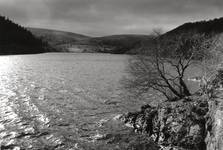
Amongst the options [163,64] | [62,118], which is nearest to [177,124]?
[163,64]

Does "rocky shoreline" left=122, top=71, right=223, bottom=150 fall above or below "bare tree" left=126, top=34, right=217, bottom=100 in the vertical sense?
below

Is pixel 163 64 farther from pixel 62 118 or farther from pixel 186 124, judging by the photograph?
pixel 62 118

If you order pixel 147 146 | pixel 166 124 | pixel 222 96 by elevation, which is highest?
pixel 222 96

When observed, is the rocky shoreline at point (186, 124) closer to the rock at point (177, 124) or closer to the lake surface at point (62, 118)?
the rock at point (177, 124)

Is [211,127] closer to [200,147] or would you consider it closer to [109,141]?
[200,147]

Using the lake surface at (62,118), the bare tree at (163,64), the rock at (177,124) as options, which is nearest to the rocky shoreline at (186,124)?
→ the rock at (177,124)

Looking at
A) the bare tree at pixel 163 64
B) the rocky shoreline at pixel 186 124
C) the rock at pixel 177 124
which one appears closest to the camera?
the rocky shoreline at pixel 186 124

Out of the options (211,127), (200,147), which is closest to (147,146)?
(200,147)

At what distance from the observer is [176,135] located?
27.8 meters

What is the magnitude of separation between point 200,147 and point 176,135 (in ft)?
10.6

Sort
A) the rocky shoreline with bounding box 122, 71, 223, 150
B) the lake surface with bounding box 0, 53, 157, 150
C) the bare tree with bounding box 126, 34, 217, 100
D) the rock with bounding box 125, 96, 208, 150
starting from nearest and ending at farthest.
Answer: the rocky shoreline with bounding box 122, 71, 223, 150
the rock with bounding box 125, 96, 208, 150
the lake surface with bounding box 0, 53, 157, 150
the bare tree with bounding box 126, 34, 217, 100

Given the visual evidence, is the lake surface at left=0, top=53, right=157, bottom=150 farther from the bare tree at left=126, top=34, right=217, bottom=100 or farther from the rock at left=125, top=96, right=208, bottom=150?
the bare tree at left=126, top=34, right=217, bottom=100

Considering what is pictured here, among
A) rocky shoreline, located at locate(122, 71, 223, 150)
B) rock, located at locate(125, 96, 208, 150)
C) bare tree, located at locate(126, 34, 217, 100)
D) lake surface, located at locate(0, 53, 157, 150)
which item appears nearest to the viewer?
rocky shoreline, located at locate(122, 71, 223, 150)

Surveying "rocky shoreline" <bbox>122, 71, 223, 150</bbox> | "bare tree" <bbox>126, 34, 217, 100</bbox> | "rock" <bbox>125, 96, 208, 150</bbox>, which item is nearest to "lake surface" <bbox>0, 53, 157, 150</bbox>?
"rock" <bbox>125, 96, 208, 150</bbox>
